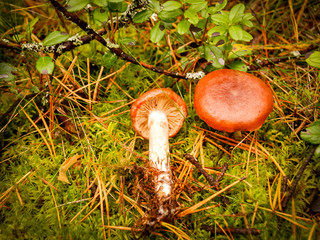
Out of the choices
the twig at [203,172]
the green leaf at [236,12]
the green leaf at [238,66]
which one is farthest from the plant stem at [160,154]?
the green leaf at [236,12]

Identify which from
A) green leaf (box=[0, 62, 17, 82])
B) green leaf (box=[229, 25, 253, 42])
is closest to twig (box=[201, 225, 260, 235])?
green leaf (box=[229, 25, 253, 42])

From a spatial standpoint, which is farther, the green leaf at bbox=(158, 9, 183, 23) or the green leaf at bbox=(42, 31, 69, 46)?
the green leaf at bbox=(158, 9, 183, 23)

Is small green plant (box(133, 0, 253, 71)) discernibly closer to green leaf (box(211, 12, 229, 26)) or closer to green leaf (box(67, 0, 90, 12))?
green leaf (box(211, 12, 229, 26))

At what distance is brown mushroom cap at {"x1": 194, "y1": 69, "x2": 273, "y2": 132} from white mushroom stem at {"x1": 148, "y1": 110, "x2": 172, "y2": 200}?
0.43 meters

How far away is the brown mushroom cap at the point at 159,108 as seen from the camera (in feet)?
7.13

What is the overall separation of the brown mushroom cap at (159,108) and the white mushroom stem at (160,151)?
9 centimetres

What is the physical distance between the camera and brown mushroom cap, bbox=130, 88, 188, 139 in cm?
217

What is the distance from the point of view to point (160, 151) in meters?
2.18

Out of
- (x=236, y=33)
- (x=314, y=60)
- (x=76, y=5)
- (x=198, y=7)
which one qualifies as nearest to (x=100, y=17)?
(x=76, y=5)

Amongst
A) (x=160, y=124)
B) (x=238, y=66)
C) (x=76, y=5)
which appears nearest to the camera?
(x=76, y=5)

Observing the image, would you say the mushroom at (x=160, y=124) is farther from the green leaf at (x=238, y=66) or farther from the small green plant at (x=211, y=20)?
the green leaf at (x=238, y=66)

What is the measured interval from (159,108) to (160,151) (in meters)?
0.51

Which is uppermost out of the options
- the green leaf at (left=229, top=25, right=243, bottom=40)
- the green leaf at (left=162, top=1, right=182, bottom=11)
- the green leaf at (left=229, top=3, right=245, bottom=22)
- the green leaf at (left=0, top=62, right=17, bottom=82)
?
the green leaf at (left=162, top=1, right=182, bottom=11)

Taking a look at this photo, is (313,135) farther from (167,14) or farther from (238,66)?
(167,14)
